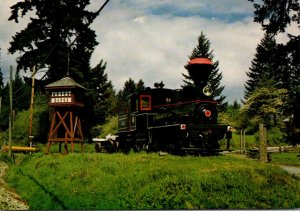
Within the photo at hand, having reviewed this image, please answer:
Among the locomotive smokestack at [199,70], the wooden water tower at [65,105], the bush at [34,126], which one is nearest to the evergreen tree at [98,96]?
the bush at [34,126]

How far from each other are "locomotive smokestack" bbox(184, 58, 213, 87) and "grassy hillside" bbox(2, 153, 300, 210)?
592 cm

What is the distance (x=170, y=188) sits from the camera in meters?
10.9

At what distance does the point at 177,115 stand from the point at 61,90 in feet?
31.0

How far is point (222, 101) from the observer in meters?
44.5

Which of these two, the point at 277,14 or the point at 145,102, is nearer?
the point at 277,14

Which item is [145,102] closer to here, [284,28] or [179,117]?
[179,117]

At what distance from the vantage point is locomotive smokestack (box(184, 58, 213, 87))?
1912cm

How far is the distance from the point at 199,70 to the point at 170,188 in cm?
946

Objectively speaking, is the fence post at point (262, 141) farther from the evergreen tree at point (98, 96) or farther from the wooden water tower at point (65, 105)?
the evergreen tree at point (98, 96)

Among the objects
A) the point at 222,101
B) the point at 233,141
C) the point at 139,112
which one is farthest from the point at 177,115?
the point at 222,101

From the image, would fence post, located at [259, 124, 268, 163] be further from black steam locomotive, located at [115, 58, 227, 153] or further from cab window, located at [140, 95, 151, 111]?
cab window, located at [140, 95, 151, 111]

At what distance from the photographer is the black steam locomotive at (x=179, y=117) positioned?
17.8 metres

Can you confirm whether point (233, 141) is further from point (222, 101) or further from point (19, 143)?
point (19, 143)

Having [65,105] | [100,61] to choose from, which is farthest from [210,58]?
[65,105]
